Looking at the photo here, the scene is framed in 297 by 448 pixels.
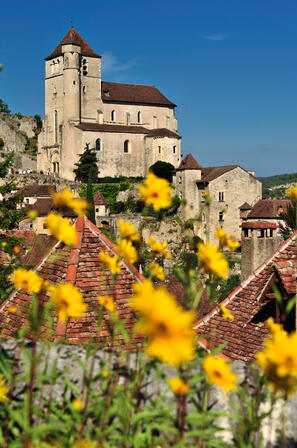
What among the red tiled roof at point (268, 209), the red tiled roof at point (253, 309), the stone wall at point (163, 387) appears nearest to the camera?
the stone wall at point (163, 387)

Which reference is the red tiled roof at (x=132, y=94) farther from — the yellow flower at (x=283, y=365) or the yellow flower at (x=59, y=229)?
the yellow flower at (x=283, y=365)

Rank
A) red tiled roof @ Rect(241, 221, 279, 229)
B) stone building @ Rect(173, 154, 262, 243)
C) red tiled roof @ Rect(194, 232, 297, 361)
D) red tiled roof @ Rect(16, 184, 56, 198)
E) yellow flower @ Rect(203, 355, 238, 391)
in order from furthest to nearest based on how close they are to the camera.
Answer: stone building @ Rect(173, 154, 262, 243), red tiled roof @ Rect(16, 184, 56, 198), red tiled roof @ Rect(241, 221, 279, 229), red tiled roof @ Rect(194, 232, 297, 361), yellow flower @ Rect(203, 355, 238, 391)

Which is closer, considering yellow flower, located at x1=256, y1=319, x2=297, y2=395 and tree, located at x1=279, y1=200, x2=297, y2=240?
yellow flower, located at x1=256, y1=319, x2=297, y2=395

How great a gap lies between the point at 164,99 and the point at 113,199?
25.5 metres

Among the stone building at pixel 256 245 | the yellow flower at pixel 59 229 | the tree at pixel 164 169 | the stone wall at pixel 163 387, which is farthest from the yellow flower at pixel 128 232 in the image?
the tree at pixel 164 169

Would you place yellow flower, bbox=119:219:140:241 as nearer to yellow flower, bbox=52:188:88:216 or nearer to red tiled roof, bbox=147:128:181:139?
yellow flower, bbox=52:188:88:216

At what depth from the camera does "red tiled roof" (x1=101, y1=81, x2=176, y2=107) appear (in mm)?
76000

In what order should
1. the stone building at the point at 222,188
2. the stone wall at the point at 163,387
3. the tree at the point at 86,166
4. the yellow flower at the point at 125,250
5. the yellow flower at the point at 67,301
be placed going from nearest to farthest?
the yellow flower at the point at 67,301
the stone wall at the point at 163,387
the yellow flower at the point at 125,250
the stone building at the point at 222,188
the tree at the point at 86,166

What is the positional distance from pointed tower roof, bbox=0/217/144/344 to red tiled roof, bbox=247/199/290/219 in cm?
4410

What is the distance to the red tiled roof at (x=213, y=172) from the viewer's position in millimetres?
57234

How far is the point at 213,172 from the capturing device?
5878cm

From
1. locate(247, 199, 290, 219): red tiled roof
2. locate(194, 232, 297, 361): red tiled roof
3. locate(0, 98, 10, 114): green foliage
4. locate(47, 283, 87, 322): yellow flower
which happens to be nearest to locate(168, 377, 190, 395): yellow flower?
locate(47, 283, 87, 322): yellow flower

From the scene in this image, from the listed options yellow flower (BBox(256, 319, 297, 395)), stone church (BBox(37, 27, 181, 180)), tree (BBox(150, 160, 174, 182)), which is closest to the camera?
yellow flower (BBox(256, 319, 297, 395))

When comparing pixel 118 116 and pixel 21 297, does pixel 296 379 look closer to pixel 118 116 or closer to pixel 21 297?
pixel 21 297
